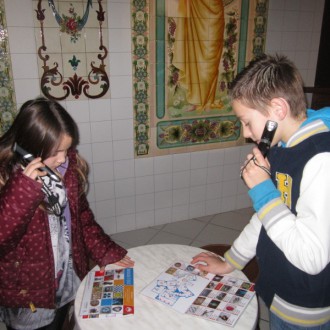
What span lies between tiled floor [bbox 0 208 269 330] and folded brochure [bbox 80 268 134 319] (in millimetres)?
1677

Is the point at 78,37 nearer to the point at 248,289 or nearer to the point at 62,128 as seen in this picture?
the point at 62,128

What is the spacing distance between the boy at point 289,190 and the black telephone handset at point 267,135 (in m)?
0.02

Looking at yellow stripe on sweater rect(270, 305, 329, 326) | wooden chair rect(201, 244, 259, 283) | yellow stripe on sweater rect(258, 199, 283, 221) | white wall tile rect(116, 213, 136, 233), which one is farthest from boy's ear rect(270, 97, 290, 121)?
white wall tile rect(116, 213, 136, 233)

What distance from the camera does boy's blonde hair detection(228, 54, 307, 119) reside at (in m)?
1.02

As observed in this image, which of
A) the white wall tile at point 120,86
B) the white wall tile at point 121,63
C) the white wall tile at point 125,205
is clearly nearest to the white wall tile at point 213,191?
the white wall tile at point 125,205

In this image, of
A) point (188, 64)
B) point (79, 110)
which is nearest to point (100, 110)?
point (79, 110)

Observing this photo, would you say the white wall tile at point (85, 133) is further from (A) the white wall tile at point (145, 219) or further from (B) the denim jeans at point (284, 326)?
(B) the denim jeans at point (284, 326)

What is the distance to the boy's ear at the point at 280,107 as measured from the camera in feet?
3.32

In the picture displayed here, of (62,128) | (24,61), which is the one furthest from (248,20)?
(62,128)

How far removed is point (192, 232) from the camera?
3.32 metres

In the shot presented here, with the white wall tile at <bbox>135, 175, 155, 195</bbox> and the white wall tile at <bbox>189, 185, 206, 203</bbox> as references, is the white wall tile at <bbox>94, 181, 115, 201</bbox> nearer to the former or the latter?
the white wall tile at <bbox>135, 175, 155, 195</bbox>

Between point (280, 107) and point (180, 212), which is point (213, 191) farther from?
point (280, 107)

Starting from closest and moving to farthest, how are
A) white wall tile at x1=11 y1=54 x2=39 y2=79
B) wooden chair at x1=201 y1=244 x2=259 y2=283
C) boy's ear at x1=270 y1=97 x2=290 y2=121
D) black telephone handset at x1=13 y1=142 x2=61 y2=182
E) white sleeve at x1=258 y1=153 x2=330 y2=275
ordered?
white sleeve at x1=258 y1=153 x2=330 y2=275
boy's ear at x1=270 y1=97 x2=290 y2=121
black telephone handset at x1=13 y1=142 x2=61 y2=182
wooden chair at x1=201 y1=244 x2=259 y2=283
white wall tile at x1=11 y1=54 x2=39 y2=79

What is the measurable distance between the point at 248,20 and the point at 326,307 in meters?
2.77
